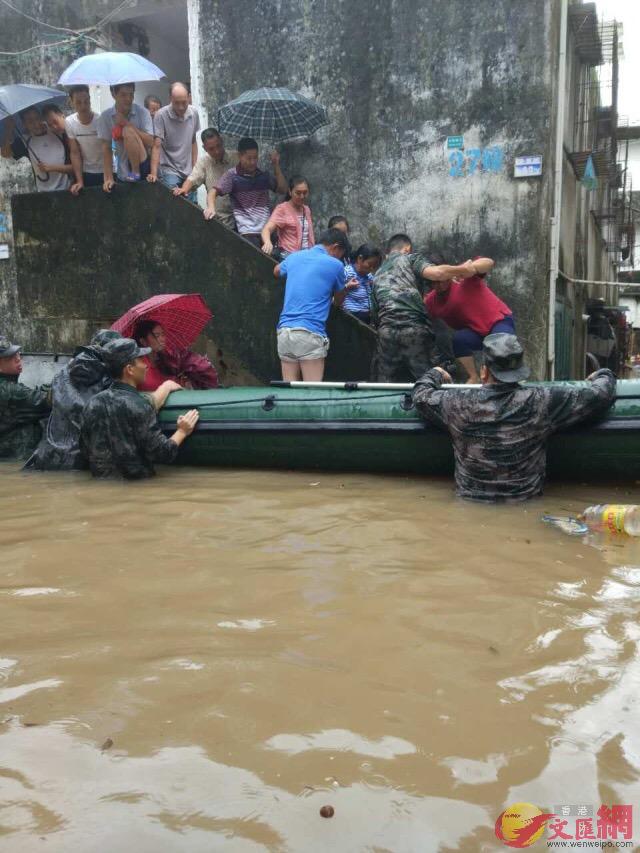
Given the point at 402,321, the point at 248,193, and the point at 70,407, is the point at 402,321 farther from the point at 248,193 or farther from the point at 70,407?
the point at 70,407

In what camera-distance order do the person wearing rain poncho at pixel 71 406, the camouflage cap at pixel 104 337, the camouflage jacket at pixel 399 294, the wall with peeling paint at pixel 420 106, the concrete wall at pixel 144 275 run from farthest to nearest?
the wall with peeling paint at pixel 420 106 → the concrete wall at pixel 144 275 → the camouflage jacket at pixel 399 294 → the person wearing rain poncho at pixel 71 406 → the camouflage cap at pixel 104 337

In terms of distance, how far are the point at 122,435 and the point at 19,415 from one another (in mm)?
1418

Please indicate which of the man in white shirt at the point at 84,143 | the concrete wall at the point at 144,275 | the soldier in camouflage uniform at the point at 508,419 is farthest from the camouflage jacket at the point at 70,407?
the man in white shirt at the point at 84,143

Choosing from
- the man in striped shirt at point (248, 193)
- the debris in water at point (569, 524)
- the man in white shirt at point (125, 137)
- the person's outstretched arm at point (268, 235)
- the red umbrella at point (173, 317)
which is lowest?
the debris in water at point (569, 524)

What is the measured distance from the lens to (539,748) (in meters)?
2.10

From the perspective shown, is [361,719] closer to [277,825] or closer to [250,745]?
[250,745]

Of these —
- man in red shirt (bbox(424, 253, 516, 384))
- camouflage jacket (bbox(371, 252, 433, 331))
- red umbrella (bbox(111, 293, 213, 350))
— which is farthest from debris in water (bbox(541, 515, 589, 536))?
red umbrella (bbox(111, 293, 213, 350))

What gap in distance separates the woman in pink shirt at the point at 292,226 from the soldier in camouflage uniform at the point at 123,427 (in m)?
2.44

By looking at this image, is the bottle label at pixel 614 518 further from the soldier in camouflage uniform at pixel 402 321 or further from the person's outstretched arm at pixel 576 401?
the soldier in camouflage uniform at pixel 402 321

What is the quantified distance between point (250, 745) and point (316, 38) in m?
7.90

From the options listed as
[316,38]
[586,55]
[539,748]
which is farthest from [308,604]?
[586,55]

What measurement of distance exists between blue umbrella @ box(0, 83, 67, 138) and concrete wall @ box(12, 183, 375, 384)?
0.86 m

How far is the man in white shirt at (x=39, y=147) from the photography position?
315 inches

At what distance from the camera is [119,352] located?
5.42 metres
